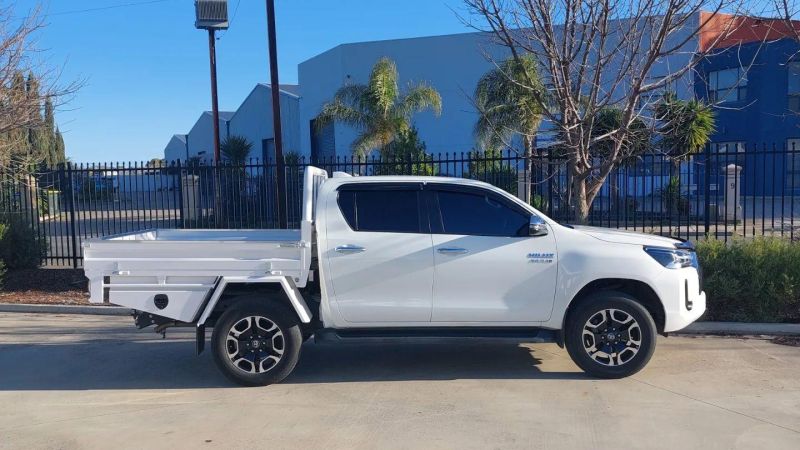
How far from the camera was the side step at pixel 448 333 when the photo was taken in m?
6.12

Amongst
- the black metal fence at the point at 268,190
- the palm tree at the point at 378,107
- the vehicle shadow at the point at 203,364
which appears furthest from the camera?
the palm tree at the point at 378,107

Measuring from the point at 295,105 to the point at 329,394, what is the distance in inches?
1435

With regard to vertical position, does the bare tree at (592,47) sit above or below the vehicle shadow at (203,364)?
above

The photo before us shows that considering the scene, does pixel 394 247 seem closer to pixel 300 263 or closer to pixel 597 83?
pixel 300 263

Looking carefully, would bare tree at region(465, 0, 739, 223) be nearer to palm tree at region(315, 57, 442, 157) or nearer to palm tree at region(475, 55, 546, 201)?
palm tree at region(475, 55, 546, 201)

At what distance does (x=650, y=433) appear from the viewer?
4.82 m

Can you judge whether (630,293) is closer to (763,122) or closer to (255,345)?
(255,345)

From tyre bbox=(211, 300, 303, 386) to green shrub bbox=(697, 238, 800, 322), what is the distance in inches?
216

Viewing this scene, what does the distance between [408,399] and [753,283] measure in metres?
5.09

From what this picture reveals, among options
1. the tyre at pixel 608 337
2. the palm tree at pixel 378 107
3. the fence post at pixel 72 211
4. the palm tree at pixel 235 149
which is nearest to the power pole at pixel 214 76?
the palm tree at pixel 378 107

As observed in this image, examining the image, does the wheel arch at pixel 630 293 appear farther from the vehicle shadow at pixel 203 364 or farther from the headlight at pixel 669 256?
the vehicle shadow at pixel 203 364

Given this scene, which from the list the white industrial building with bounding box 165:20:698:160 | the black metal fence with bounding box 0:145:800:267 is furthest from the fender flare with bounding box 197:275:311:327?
the white industrial building with bounding box 165:20:698:160

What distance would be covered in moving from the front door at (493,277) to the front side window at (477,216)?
Answer: 0.06m

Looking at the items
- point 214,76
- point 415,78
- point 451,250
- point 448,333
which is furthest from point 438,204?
point 415,78
